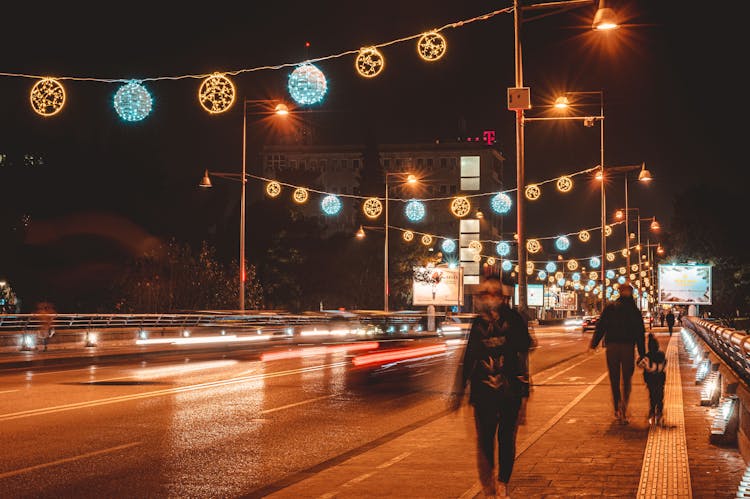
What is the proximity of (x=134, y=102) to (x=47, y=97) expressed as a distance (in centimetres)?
174

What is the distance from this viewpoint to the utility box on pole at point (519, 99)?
64.0 ft

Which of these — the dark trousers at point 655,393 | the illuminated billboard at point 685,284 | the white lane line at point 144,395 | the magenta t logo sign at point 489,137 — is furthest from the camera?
the magenta t logo sign at point 489,137

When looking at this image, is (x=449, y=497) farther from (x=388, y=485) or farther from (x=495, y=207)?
(x=495, y=207)

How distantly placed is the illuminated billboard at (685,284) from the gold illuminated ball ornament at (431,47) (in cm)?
3739

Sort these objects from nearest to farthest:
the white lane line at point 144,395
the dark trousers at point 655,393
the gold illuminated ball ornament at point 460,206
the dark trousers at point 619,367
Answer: the dark trousers at point 655,393
the dark trousers at point 619,367
the white lane line at point 144,395
the gold illuminated ball ornament at point 460,206

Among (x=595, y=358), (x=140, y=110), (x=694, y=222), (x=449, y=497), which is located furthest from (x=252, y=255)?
(x=449, y=497)

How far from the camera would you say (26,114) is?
49.9m

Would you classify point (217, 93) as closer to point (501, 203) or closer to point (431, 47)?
point (431, 47)

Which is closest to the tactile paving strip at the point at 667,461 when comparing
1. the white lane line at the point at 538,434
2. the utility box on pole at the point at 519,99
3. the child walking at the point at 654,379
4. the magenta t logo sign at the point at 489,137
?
the child walking at the point at 654,379

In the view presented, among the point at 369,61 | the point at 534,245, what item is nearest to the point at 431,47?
the point at 369,61

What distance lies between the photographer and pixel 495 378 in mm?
7645

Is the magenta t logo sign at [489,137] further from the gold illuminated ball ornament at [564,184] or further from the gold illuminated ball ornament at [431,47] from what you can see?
the gold illuminated ball ornament at [431,47]

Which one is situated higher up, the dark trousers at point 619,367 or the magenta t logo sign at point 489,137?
the magenta t logo sign at point 489,137

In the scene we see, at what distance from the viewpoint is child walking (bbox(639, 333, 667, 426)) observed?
1259 centimetres
